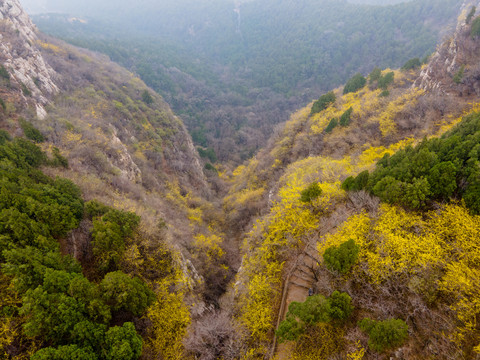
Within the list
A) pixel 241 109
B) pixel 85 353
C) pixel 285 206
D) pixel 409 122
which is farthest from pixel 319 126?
pixel 241 109

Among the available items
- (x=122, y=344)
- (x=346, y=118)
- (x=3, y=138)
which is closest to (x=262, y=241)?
(x=122, y=344)

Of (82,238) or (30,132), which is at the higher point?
(30,132)

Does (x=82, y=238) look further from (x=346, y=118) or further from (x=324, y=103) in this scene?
(x=324, y=103)

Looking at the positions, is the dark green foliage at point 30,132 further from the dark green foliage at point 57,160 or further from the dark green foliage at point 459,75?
the dark green foliage at point 459,75

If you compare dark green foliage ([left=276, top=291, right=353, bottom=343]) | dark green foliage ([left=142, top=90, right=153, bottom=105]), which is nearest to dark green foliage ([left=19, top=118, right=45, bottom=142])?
dark green foliage ([left=276, top=291, right=353, bottom=343])

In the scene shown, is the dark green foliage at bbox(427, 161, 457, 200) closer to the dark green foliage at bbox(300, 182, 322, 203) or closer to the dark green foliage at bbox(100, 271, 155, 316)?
the dark green foliage at bbox(300, 182, 322, 203)

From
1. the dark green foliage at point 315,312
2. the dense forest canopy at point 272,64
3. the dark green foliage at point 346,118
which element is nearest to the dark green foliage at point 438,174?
the dark green foliage at point 315,312

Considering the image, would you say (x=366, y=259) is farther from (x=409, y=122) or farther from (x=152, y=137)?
(x=152, y=137)
